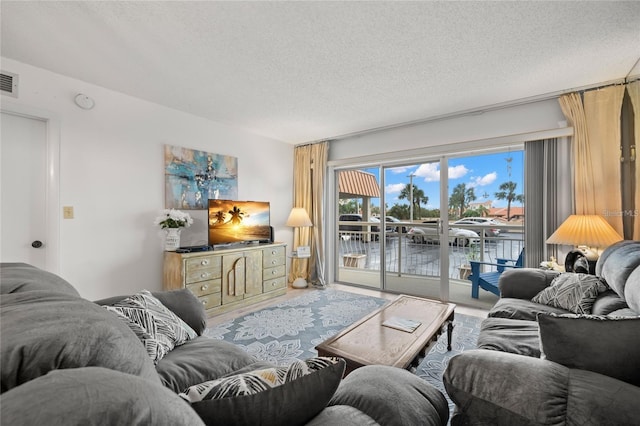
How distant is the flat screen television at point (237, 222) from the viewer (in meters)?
3.40

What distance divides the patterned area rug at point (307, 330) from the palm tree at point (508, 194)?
1489mm

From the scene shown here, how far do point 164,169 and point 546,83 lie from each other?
13.6ft

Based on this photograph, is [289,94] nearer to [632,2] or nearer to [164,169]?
[164,169]

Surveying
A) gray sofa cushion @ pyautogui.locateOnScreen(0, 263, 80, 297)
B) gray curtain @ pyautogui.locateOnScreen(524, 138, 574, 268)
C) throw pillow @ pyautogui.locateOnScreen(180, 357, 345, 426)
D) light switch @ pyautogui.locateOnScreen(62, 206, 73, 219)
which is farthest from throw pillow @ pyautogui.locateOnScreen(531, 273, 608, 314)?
light switch @ pyautogui.locateOnScreen(62, 206, 73, 219)

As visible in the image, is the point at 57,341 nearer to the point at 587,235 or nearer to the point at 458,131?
the point at 587,235

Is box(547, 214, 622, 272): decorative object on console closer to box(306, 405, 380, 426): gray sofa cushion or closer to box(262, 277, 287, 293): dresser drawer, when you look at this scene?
box(306, 405, 380, 426): gray sofa cushion

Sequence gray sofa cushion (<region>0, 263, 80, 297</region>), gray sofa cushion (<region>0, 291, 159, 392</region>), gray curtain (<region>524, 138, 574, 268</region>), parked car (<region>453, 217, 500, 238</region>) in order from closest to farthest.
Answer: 1. gray sofa cushion (<region>0, 291, 159, 392</region>)
2. gray sofa cushion (<region>0, 263, 80, 297</region>)
3. gray curtain (<region>524, 138, 574, 268</region>)
4. parked car (<region>453, 217, 500, 238</region>)

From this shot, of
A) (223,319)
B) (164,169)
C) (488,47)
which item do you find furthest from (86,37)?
(488,47)

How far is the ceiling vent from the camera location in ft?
7.36

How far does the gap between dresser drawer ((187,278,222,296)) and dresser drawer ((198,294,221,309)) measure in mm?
45

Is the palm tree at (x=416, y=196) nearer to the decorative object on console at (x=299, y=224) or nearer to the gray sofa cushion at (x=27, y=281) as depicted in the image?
the decorative object on console at (x=299, y=224)

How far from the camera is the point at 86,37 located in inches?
77.2

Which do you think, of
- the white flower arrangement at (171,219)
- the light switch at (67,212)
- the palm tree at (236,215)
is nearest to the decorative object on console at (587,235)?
the palm tree at (236,215)

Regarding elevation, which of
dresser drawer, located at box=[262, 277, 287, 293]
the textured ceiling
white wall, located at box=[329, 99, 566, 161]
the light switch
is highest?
the textured ceiling
